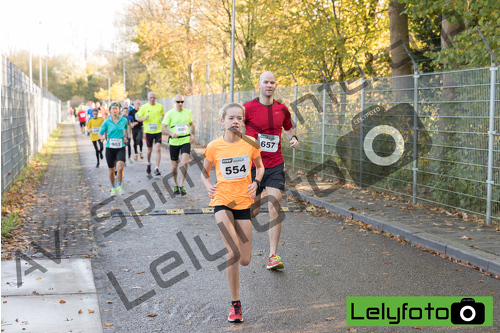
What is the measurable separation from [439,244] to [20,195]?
8004 mm

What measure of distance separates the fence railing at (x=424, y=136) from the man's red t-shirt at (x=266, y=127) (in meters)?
3.74

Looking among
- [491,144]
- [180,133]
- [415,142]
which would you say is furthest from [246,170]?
[180,133]

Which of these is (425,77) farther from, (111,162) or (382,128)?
(111,162)

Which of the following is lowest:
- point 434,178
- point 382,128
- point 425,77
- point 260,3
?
point 434,178

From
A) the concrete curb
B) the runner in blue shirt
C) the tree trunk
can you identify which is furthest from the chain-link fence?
the tree trunk

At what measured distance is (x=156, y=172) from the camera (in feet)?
50.4

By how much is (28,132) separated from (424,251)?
13877 mm

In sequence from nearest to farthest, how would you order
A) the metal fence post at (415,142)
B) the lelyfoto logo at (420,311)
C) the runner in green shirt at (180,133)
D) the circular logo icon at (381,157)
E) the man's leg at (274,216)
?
the lelyfoto logo at (420,311) → the man's leg at (274,216) → the metal fence post at (415,142) → the circular logo icon at (381,157) → the runner in green shirt at (180,133)

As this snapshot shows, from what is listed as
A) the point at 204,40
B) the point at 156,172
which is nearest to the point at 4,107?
the point at 156,172

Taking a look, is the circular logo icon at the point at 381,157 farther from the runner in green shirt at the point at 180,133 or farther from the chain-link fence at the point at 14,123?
the chain-link fence at the point at 14,123

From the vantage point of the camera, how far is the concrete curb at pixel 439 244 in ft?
21.0

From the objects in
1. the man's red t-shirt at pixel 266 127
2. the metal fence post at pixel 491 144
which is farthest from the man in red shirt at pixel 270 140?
the metal fence post at pixel 491 144

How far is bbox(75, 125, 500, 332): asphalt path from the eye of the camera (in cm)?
483

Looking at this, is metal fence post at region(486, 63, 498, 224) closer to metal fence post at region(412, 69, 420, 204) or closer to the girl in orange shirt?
metal fence post at region(412, 69, 420, 204)
